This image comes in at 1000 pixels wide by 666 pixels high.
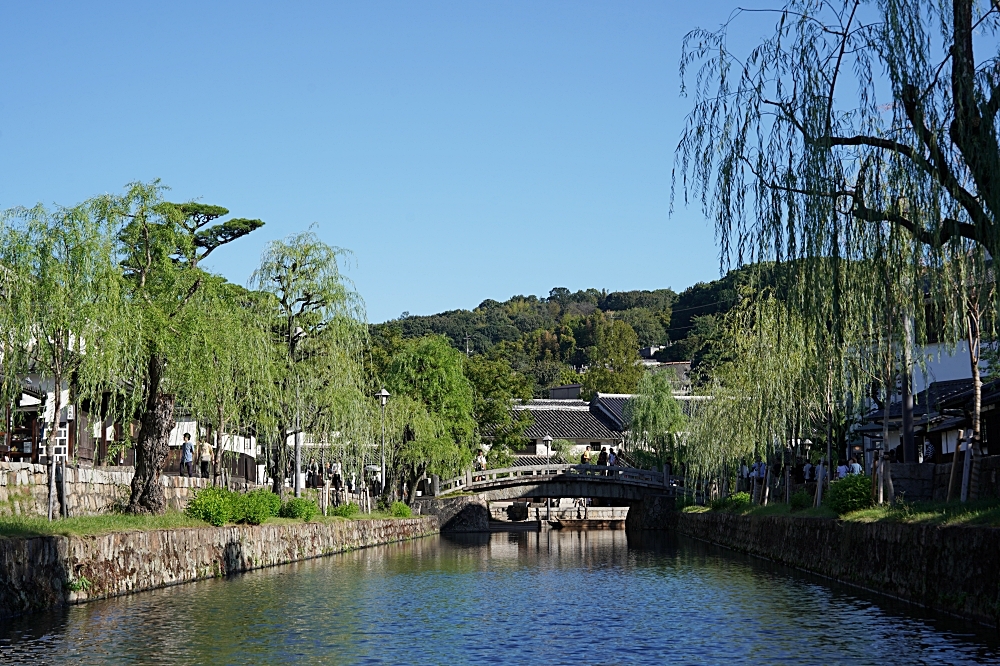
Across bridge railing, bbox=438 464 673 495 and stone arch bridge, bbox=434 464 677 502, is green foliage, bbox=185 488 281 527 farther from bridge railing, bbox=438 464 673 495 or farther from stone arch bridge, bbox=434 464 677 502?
stone arch bridge, bbox=434 464 677 502

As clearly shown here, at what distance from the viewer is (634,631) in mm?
16203

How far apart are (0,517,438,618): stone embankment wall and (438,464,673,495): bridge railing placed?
23914 millimetres

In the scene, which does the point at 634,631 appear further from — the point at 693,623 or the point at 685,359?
the point at 685,359

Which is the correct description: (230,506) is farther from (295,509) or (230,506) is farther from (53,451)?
(53,451)

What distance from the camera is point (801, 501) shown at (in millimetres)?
29547

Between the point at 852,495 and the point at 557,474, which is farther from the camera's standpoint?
the point at 557,474

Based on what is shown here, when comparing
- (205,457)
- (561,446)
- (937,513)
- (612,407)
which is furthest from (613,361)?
(937,513)

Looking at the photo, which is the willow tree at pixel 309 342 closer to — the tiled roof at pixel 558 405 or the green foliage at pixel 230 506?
the green foliage at pixel 230 506

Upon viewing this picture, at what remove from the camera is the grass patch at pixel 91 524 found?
17.5 meters

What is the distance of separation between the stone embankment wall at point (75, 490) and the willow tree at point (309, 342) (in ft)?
20.3

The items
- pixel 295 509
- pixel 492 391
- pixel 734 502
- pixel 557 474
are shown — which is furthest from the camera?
pixel 492 391

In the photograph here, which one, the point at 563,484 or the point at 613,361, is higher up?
the point at 613,361

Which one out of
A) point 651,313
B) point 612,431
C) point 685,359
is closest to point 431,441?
point 612,431

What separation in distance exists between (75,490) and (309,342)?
42.8ft
